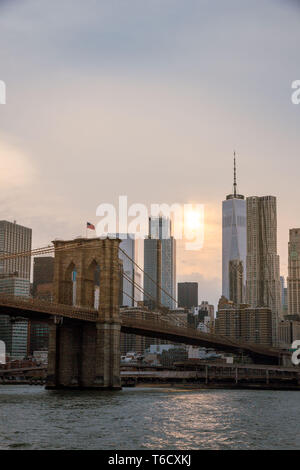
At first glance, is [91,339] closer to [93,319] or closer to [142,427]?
[93,319]

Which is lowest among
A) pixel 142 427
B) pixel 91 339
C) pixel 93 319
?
pixel 142 427

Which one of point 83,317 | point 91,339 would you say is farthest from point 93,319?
point 91,339

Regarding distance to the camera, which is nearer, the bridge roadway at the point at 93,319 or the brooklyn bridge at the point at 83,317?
the bridge roadway at the point at 93,319

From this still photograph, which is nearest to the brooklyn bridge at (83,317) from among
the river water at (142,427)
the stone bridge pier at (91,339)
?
the stone bridge pier at (91,339)

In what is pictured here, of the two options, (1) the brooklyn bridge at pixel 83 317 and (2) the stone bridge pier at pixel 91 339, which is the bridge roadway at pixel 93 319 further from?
(2) the stone bridge pier at pixel 91 339

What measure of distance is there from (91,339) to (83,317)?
4.88 meters

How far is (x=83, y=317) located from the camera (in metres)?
77.9

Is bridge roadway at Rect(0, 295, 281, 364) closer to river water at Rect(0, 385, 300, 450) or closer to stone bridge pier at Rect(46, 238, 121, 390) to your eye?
stone bridge pier at Rect(46, 238, 121, 390)

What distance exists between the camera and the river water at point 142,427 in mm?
33875

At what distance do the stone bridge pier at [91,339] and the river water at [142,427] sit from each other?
67.1 feet

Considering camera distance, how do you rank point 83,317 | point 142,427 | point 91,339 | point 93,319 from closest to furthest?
point 142,427 → point 83,317 → point 93,319 → point 91,339

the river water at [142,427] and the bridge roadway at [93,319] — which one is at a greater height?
the bridge roadway at [93,319]

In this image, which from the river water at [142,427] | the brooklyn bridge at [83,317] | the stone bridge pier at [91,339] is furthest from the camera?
the stone bridge pier at [91,339]

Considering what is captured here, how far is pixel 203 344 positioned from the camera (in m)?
112
